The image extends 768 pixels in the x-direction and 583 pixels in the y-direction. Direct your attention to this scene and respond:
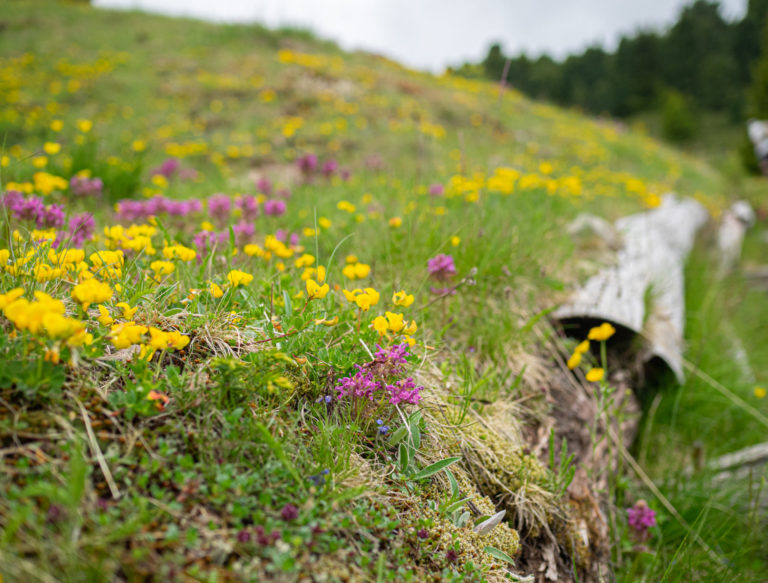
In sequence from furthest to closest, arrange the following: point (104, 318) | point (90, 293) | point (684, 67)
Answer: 1. point (684, 67)
2. point (104, 318)
3. point (90, 293)

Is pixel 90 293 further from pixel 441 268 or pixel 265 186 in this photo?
pixel 265 186

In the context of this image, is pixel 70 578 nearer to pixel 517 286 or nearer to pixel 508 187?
pixel 517 286

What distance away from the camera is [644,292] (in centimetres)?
313

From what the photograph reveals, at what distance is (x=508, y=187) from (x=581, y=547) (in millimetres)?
2329

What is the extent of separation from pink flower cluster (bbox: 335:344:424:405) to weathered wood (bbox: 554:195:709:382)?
1465mm

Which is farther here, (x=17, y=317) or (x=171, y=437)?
(x=171, y=437)

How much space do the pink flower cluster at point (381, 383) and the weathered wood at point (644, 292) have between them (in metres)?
1.46

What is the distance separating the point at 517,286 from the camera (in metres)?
2.68

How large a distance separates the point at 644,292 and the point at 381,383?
2489 millimetres

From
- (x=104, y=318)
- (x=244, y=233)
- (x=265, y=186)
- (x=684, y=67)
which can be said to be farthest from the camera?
(x=684, y=67)

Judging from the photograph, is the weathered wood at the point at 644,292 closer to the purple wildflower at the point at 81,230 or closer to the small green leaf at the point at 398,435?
the small green leaf at the point at 398,435

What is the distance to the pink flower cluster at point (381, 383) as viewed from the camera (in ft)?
4.60

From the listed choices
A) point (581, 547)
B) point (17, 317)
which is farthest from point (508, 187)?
point (17, 317)

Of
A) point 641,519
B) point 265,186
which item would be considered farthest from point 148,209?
point 641,519
